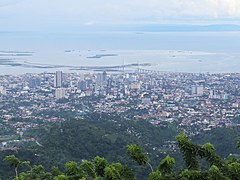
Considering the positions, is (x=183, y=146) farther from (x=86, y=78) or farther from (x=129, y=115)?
(x=86, y=78)

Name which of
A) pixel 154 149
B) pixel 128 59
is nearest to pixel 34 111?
pixel 154 149

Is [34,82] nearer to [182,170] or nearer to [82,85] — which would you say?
[82,85]

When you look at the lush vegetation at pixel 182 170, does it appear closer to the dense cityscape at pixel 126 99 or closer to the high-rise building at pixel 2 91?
the dense cityscape at pixel 126 99

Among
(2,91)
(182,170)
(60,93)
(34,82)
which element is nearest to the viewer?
(182,170)

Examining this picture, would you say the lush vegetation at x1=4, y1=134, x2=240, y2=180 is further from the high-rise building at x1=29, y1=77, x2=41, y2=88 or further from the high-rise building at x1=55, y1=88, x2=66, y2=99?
the high-rise building at x1=29, y1=77, x2=41, y2=88

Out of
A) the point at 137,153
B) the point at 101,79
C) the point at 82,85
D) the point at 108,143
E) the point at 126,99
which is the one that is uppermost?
the point at 137,153

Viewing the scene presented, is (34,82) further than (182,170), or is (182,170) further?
(34,82)

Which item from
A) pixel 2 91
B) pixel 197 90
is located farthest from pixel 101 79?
pixel 197 90

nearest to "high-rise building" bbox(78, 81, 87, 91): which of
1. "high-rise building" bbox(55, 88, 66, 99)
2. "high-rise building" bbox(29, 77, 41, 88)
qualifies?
"high-rise building" bbox(55, 88, 66, 99)
